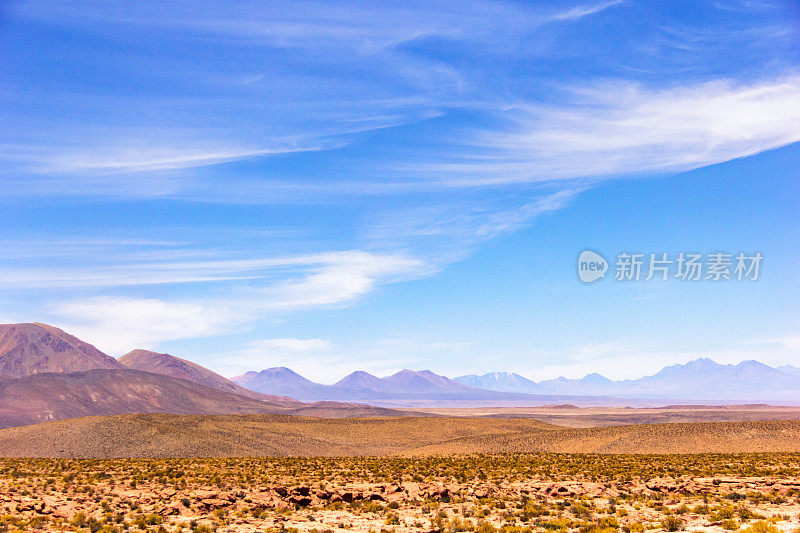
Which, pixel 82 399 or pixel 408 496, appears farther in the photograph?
pixel 82 399

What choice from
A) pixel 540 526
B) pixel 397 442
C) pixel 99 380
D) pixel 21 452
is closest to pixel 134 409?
pixel 99 380

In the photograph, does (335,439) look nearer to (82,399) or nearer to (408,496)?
(408,496)

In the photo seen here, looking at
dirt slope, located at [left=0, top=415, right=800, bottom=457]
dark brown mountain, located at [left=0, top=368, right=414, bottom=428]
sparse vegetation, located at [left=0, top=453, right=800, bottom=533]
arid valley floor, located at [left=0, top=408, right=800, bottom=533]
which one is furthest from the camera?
dark brown mountain, located at [left=0, top=368, right=414, bottom=428]

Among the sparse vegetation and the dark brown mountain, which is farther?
the dark brown mountain

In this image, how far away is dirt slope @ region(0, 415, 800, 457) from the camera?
2598 inches

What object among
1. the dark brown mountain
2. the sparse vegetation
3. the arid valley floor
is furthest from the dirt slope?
the dark brown mountain

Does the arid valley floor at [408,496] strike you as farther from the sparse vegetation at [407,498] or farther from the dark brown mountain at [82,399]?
the dark brown mountain at [82,399]

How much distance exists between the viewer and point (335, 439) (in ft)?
274

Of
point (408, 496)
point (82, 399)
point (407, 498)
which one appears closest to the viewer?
point (407, 498)

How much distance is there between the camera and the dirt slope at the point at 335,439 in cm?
6600

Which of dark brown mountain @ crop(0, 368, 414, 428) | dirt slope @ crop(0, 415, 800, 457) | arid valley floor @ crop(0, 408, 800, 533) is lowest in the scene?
dark brown mountain @ crop(0, 368, 414, 428)

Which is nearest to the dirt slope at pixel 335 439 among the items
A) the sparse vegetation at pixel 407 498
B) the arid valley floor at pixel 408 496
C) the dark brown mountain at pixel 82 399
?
the arid valley floor at pixel 408 496

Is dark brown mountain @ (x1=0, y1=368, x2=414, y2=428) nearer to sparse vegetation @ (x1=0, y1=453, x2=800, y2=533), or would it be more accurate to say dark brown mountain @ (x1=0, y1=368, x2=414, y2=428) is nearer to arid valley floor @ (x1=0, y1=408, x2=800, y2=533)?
arid valley floor @ (x1=0, y1=408, x2=800, y2=533)

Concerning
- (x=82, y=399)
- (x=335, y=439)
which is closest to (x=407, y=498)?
(x=335, y=439)
